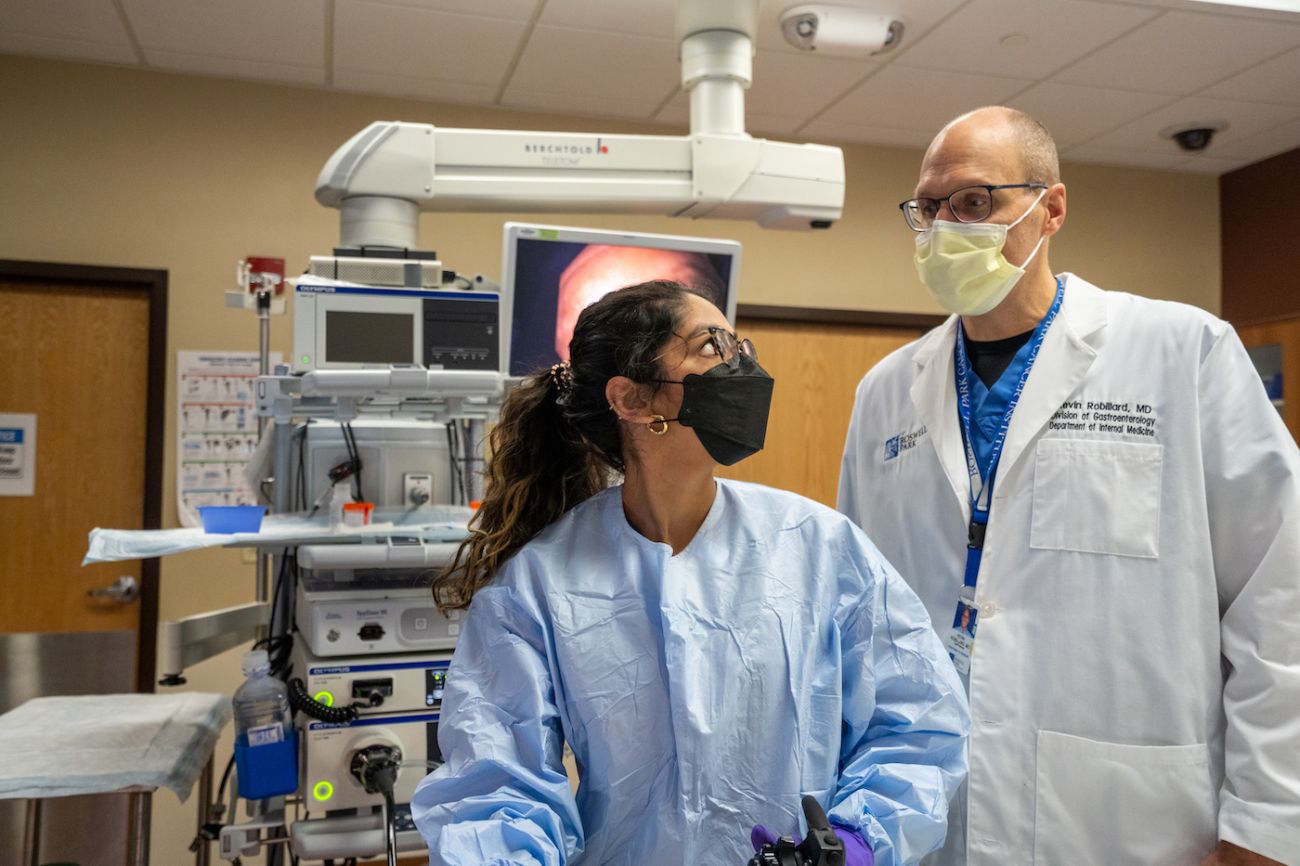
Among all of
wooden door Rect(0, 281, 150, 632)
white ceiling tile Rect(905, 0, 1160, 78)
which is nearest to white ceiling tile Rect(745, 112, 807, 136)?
white ceiling tile Rect(905, 0, 1160, 78)

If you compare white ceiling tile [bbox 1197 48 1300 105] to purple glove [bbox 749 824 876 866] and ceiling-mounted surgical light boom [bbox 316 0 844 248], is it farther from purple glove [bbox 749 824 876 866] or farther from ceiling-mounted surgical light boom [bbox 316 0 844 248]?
purple glove [bbox 749 824 876 866]

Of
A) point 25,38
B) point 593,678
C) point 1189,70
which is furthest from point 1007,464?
point 25,38

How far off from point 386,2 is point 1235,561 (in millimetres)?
2490

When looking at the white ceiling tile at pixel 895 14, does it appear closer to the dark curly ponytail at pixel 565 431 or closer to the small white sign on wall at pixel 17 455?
the dark curly ponytail at pixel 565 431

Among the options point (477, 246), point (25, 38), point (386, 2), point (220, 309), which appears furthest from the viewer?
point (477, 246)

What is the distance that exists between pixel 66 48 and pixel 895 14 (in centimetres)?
253

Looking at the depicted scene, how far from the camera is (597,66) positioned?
326cm

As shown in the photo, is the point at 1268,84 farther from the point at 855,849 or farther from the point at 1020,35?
the point at 855,849

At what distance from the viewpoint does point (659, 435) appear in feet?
4.00

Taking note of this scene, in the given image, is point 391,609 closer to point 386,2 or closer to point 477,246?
point 386,2

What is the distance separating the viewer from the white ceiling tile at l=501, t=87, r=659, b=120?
3.54 meters

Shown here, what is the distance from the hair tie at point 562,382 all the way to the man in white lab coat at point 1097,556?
544 mm

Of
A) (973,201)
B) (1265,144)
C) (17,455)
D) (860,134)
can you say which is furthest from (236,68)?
(1265,144)

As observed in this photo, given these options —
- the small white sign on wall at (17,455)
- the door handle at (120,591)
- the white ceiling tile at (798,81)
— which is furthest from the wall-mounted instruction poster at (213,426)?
the white ceiling tile at (798,81)
